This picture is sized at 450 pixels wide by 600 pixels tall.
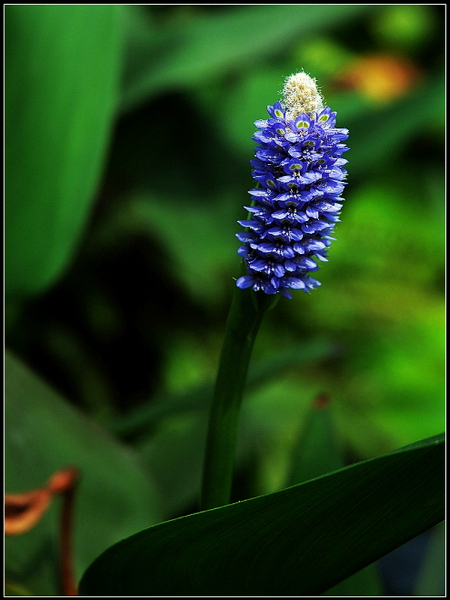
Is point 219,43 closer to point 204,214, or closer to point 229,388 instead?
point 204,214

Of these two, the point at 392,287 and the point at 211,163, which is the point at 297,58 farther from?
the point at 392,287

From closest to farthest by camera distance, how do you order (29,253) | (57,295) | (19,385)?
1. (19,385)
2. (29,253)
3. (57,295)

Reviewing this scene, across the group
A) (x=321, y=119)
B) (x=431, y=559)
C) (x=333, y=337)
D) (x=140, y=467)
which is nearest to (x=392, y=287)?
(x=333, y=337)

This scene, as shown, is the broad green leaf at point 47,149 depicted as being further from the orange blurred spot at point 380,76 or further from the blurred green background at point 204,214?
the orange blurred spot at point 380,76

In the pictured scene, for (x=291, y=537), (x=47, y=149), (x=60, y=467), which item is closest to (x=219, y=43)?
(x=47, y=149)

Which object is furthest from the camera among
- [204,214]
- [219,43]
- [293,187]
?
[204,214]

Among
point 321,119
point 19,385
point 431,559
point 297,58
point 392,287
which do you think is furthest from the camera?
point 297,58

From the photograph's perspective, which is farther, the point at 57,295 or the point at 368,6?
the point at 57,295
